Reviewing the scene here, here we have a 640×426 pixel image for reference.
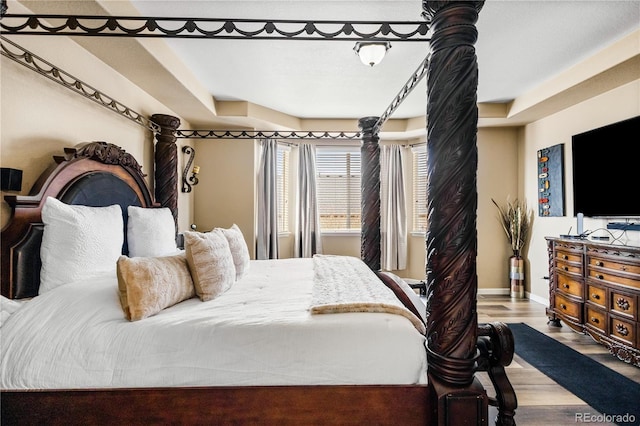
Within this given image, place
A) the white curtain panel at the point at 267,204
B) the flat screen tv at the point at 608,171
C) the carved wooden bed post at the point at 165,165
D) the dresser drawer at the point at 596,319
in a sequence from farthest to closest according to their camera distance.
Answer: the white curtain panel at the point at 267,204 → the carved wooden bed post at the point at 165,165 → the flat screen tv at the point at 608,171 → the dresser drawer at the point at 596,319

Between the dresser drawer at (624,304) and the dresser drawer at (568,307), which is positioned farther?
the dresser drawer at (568,307)

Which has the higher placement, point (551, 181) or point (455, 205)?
point (551, 181)

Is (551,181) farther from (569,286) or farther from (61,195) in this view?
(61,195)

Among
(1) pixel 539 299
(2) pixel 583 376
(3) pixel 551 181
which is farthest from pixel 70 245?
(1) pixel 539 299

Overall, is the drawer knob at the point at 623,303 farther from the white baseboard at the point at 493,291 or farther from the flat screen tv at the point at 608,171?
the white baseboard at the point at 493,291

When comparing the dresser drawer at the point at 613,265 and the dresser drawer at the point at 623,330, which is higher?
the dresser drawer at the point at 613,265

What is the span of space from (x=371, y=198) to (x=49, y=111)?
2533 mm

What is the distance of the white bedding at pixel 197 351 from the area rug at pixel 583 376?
1762 millimetres

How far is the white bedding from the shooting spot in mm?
1331

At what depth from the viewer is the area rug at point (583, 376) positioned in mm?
2123

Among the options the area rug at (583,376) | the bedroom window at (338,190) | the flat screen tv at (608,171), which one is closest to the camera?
the area rug at (583,376)

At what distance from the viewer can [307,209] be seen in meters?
5.21

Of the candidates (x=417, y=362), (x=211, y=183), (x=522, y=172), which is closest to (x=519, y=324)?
(x=522, y=172)

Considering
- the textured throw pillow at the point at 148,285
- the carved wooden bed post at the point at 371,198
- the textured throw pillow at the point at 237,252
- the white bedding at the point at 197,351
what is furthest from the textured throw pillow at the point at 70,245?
the carved wooden bed post at the point at 371,198
